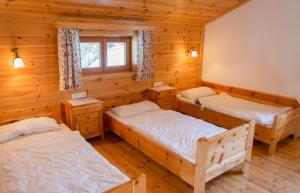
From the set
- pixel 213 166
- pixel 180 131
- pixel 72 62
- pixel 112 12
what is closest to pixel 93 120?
pixel 72 62

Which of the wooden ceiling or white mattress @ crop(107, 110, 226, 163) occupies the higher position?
the wooden ceiling

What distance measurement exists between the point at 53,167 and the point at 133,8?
2437 millimetres

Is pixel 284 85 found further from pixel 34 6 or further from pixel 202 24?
pixel 34 6

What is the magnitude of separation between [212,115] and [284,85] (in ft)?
4.16

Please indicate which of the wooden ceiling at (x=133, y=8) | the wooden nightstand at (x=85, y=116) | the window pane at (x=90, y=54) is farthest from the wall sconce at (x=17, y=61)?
the window pane at (x=90, y=54)

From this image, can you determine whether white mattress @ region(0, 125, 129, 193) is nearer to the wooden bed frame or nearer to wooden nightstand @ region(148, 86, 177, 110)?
wooden nightstand @ region(148, 86, 177, 110)

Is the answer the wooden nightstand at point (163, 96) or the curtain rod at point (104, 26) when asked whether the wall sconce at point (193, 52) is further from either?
the curtain rod at point (104, 26)

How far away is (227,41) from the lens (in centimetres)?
473

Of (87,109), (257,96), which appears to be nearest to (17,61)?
(87,109)

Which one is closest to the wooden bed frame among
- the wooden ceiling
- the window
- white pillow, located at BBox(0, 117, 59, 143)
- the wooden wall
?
the wooden wall

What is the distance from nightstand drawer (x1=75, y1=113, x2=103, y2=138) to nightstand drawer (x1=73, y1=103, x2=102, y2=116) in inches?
2.3

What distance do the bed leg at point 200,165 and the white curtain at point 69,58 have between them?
6.87 feet

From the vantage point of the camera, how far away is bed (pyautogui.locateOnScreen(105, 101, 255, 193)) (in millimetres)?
2355

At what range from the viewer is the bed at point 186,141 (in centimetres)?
236
